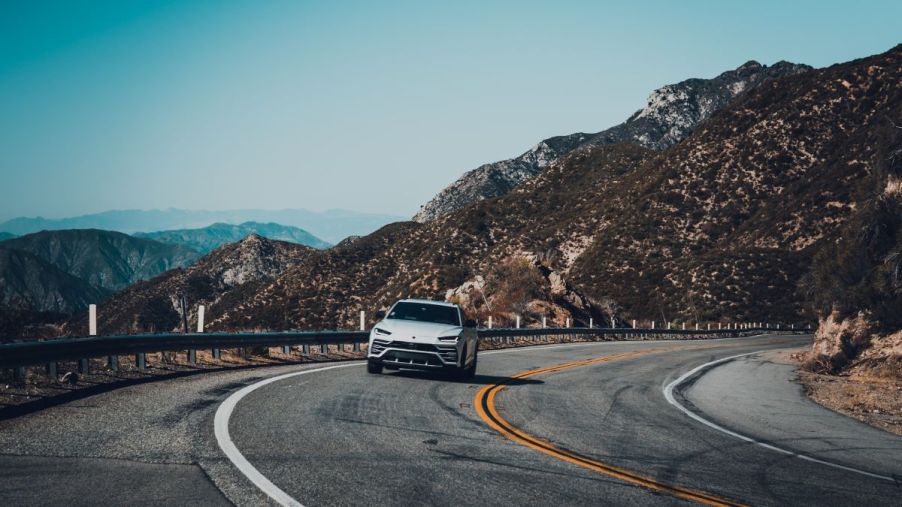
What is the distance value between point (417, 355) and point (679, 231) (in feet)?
265

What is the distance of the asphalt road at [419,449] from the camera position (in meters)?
5.90

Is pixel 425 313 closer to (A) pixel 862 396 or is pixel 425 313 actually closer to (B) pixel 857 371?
(A) pixel 862 396

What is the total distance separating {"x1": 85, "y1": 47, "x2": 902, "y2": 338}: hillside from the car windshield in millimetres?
36471

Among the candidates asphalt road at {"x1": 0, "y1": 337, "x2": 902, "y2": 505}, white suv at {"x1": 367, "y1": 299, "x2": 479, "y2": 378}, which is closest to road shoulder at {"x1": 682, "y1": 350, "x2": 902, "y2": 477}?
asphalt road at {"x1": 0, "y1": 337, "x2": 902, "y2": 505}

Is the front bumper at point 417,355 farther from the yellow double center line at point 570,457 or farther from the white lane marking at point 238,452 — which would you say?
the white lane marking at point 238,452

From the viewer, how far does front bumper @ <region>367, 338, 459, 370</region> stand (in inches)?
558

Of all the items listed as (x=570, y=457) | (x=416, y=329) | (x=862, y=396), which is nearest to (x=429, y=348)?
(x=416, y=329)

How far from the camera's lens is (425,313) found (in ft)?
52.6

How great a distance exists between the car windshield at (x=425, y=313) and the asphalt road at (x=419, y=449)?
2.12 meters

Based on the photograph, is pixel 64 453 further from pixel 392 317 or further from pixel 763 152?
pixel 763 152

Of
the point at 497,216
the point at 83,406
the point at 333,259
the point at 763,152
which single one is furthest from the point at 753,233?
the point at 83,406

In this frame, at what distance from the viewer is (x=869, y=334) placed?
71.4 feet

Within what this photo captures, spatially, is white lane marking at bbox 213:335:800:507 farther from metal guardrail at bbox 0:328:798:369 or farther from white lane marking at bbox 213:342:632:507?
metal guardrail at bbox 0:328:798:369

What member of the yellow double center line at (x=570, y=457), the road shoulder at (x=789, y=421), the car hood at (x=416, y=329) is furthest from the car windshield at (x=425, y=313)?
the road shoulder at (x=789, y=421)
